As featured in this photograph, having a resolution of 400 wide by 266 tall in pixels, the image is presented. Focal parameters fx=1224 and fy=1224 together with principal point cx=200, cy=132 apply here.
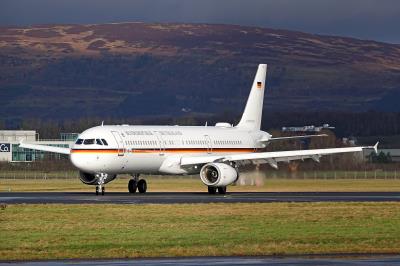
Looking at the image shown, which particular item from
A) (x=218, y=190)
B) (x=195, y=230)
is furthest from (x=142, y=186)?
(x=195, y=230)

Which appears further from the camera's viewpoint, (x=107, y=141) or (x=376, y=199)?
(x=107, y=141)

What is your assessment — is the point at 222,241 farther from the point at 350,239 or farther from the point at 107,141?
the point at 107,141

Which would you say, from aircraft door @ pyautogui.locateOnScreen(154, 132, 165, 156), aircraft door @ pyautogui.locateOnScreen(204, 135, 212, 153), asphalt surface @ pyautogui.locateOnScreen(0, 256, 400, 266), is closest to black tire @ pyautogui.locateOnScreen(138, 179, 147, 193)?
aircraft door @ pyautogui.locateOnScreen(154, 132, 165, 156)

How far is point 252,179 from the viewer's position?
89688 millimetres

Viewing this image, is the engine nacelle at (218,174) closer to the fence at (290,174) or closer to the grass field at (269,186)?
the grass field at (269,186)

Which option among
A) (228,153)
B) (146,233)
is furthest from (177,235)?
(228,153)

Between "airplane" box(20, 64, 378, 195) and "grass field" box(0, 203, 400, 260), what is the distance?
58.6ft

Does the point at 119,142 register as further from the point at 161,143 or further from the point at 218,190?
the point at 218,190

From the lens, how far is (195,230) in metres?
45.3

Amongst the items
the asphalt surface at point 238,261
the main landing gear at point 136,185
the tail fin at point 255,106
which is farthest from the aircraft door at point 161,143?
the asphalt surface at point 238,261

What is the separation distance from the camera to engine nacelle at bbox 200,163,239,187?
76.1 m

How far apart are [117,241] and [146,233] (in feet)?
8.70

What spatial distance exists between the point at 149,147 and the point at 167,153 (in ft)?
6.26

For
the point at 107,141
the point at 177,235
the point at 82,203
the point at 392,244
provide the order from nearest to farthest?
the point at 392,244 → the point at 177,235 → the point at 82,203 → the point at 107,141
